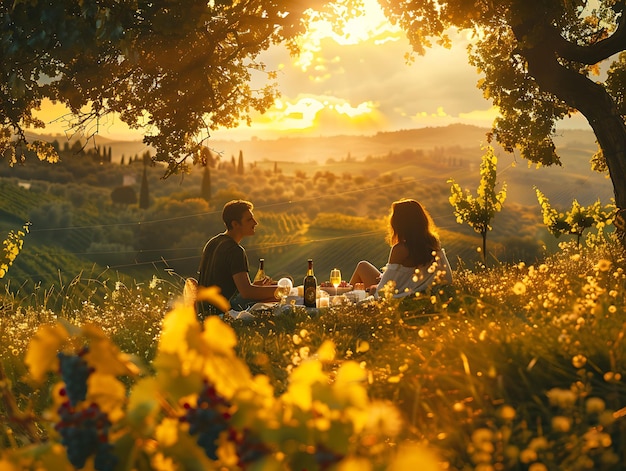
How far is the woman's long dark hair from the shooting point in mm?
8898

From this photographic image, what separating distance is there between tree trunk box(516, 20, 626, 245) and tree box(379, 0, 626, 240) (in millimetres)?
16

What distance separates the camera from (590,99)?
12367 mm

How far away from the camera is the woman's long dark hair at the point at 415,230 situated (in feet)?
29.2

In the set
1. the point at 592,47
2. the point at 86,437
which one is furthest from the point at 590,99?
the point at 86,437

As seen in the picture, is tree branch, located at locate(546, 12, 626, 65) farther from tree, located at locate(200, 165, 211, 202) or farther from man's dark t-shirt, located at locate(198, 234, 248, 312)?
tree, located at locate(200, 165, 211, 202)

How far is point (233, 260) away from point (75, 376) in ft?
22.6

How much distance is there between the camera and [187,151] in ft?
A: 37.5

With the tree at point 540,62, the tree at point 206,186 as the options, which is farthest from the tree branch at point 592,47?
the tree at point 206,186

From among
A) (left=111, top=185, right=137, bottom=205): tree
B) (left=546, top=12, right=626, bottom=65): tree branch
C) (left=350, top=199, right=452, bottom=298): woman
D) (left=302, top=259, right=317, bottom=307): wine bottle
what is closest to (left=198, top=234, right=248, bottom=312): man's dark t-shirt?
(left=302, top=259, right=317, bottom=307): wine bottle

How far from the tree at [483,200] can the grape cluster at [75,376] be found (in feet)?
45.8

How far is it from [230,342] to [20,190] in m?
66.0

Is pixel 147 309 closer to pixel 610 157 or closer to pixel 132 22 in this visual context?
pixel 132 22

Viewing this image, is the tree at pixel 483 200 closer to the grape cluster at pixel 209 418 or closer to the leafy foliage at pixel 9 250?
the leafy foliage at pixel 9 250

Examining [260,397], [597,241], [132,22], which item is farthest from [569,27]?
[260,397]
